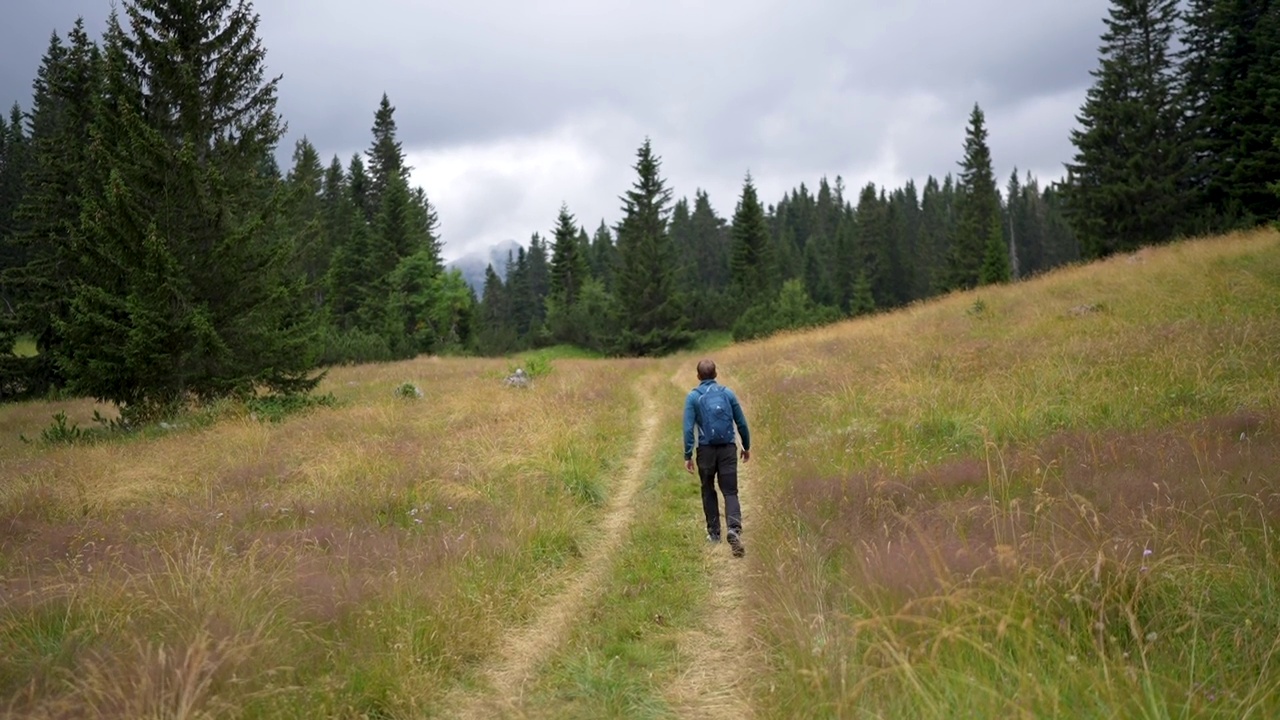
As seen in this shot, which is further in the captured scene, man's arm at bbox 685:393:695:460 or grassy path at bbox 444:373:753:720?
man's arm at bbox 685:393:695:460

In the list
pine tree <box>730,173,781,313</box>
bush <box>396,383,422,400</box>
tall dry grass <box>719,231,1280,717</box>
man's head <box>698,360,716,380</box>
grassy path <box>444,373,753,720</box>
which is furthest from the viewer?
pine tree <box>730,173,781,313</box>

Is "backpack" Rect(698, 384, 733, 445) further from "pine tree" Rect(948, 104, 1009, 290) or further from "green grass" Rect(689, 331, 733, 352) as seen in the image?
"pine tree" Rect(948, 104, 1009, 290)

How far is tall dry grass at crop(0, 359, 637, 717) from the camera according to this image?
3566 mm

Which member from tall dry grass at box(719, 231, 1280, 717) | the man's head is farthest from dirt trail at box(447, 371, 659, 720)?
the man's head

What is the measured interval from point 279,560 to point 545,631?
7.91ft

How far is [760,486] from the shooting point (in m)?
8.56

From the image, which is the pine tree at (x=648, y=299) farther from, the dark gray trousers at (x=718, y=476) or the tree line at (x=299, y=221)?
the dark gray trousers at (x=718, y=476)

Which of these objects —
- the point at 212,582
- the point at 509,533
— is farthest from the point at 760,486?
the point at 212,582

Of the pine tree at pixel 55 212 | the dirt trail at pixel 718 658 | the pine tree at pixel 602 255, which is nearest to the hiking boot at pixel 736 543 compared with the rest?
the dirt trail at pixel 718 658

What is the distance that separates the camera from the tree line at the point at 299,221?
1377 centimetres

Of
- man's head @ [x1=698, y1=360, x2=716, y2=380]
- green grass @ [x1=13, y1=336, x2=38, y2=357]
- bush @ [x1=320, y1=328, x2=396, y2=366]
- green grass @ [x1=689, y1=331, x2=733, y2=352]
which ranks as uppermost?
green grass @ [x1=13, y1=336, x2=38, y2=357]

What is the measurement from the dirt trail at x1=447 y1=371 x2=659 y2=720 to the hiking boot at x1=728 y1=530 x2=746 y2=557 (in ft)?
4.14

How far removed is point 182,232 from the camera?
14.2m

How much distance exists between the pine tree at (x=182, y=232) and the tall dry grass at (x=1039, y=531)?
1219cm
